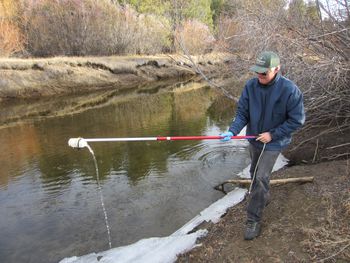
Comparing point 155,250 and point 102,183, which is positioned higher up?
point 155,250

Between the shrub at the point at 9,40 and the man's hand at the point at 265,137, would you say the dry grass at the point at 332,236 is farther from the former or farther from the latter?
the shrub at the point at 9,40

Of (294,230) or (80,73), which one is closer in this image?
(294,230)

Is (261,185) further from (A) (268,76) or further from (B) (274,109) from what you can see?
(A) (268,76)

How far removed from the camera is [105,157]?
940cm

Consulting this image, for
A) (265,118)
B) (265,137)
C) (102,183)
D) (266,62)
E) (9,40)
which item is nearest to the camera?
(266,62)

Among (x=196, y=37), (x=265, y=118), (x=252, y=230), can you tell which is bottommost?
(x=252, y=230)

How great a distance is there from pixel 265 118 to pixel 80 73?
2046cm

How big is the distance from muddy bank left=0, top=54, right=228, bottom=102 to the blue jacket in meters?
12.7

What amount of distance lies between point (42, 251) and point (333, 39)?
577 centimetres

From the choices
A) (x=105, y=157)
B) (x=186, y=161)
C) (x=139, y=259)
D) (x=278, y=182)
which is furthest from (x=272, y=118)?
(x=105, y=157)

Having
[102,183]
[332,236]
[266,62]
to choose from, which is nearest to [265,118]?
[266,62]

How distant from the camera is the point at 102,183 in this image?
25.7ft

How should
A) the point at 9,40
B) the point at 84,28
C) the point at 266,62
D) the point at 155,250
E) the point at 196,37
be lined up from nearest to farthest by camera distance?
1. the point at 266,62
2. the point at 155,250
3. the point at 9,40
4. the point at 196,37
5. the point at 84,28

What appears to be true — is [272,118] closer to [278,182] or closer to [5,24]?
[278,182]
